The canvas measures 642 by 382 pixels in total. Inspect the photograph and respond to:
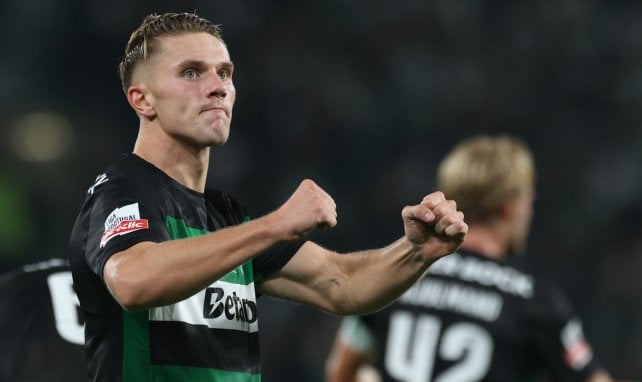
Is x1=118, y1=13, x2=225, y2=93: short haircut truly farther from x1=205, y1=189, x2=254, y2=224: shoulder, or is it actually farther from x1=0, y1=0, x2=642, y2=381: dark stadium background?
x1=0, y1=0, x2=642, y2=381: dark stadium background

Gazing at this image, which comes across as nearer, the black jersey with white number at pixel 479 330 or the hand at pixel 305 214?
the hand at pixel 305 214

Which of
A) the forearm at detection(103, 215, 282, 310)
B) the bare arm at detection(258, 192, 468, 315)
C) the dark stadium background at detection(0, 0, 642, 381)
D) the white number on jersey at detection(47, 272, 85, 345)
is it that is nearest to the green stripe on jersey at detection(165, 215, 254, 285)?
the bare arm at detection(258, 192, 468, 315)

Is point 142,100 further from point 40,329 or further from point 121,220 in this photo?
point 40,329

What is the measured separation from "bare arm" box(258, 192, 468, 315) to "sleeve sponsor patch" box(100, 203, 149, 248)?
739mm

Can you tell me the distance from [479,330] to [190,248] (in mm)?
1947

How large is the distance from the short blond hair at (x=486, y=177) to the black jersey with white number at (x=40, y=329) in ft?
5.78

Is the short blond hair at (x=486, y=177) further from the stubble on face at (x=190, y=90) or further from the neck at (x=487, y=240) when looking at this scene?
the stubble on face at (x=190, y=90)

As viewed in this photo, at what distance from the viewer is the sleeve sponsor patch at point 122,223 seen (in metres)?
2.92

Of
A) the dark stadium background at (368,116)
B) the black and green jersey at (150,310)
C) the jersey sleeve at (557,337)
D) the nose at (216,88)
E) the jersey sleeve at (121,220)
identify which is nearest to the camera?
the jersey sleeve at (121,220)

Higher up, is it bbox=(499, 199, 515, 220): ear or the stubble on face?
the stubble on face

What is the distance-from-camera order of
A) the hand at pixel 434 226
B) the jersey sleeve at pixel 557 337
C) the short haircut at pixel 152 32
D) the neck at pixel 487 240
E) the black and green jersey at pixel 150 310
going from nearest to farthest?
1. the black and green jersey at pixel 150 310
2. the hand at pixel 434 226
3. the short haircut at pixel 152 32
4. the jersey sleeve at pixel 557 337
5. the neck at pixel 487 240

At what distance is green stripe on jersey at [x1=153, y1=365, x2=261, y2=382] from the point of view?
3080 mm

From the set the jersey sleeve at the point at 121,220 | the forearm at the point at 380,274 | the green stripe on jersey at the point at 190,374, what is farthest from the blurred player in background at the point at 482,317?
the jersey sleeve at the point at 121,220

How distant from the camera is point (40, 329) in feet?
13.4
